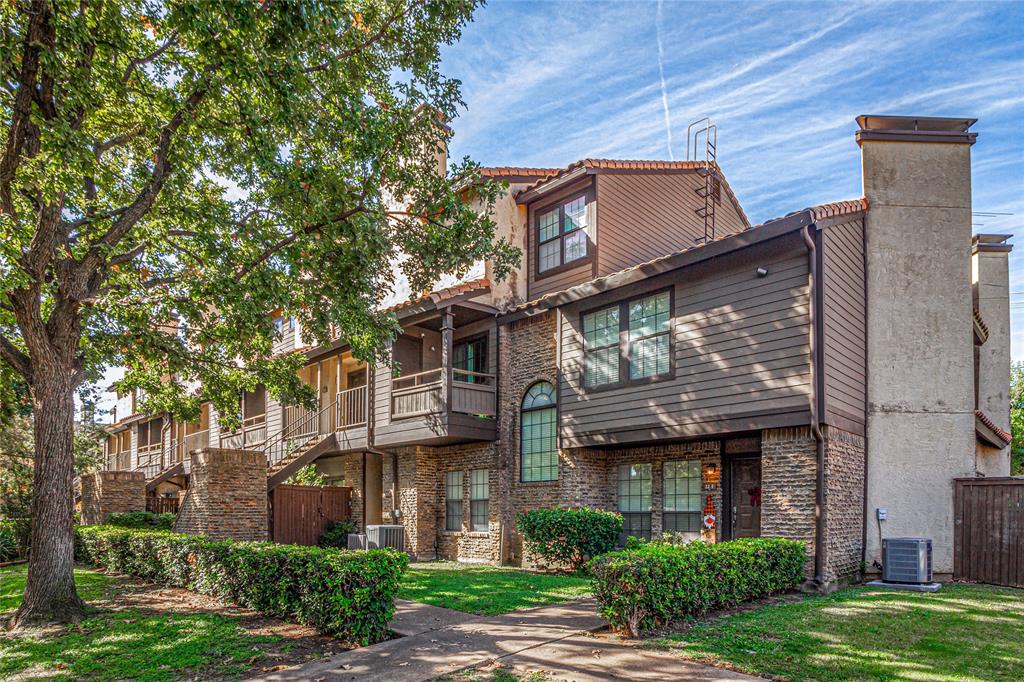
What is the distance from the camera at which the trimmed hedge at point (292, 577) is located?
27.6 feet

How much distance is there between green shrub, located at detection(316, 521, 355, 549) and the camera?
19.3 m

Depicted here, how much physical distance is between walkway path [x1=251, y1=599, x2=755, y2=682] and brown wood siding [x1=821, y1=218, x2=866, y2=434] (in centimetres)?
551

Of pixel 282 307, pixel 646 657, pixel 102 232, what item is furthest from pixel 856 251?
pixel 102 232

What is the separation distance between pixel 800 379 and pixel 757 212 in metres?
11.7

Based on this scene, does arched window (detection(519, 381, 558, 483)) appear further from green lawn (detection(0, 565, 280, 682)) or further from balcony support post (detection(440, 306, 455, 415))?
green lawn (detection(0, 565, 280, 682))

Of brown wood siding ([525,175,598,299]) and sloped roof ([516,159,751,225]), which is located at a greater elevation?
sloped roof ([516,159,751,225])

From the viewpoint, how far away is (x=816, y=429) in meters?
11.0

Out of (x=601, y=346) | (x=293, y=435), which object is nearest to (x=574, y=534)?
(x=601, y=346)

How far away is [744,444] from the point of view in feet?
43.1

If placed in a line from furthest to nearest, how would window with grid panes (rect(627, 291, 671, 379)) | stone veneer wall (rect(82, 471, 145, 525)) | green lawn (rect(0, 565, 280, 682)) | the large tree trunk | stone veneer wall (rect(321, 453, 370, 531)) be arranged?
stone veneer wall (rect(321, 453, 370, 531)) < stone veneer wall (rect(82, 471, 145, 525)) < window with grid panes (rect(627, 291, 671, 379)) < the large tree trunk < green lawn (rect(0, 565, 280, 682))

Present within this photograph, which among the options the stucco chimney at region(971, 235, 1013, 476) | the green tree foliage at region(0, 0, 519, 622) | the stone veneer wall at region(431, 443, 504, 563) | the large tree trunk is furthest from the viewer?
the stucco chimney at region(971, 235, 1013, 476)

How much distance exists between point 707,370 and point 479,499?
7.35 metres

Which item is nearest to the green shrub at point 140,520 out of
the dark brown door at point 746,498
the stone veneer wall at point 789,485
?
the dark brown door at point 746,498

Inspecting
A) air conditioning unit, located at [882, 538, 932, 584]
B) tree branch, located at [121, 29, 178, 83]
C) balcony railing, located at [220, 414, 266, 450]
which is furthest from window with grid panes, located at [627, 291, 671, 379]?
balcony railing, located at [220, 414, 266, 450]
